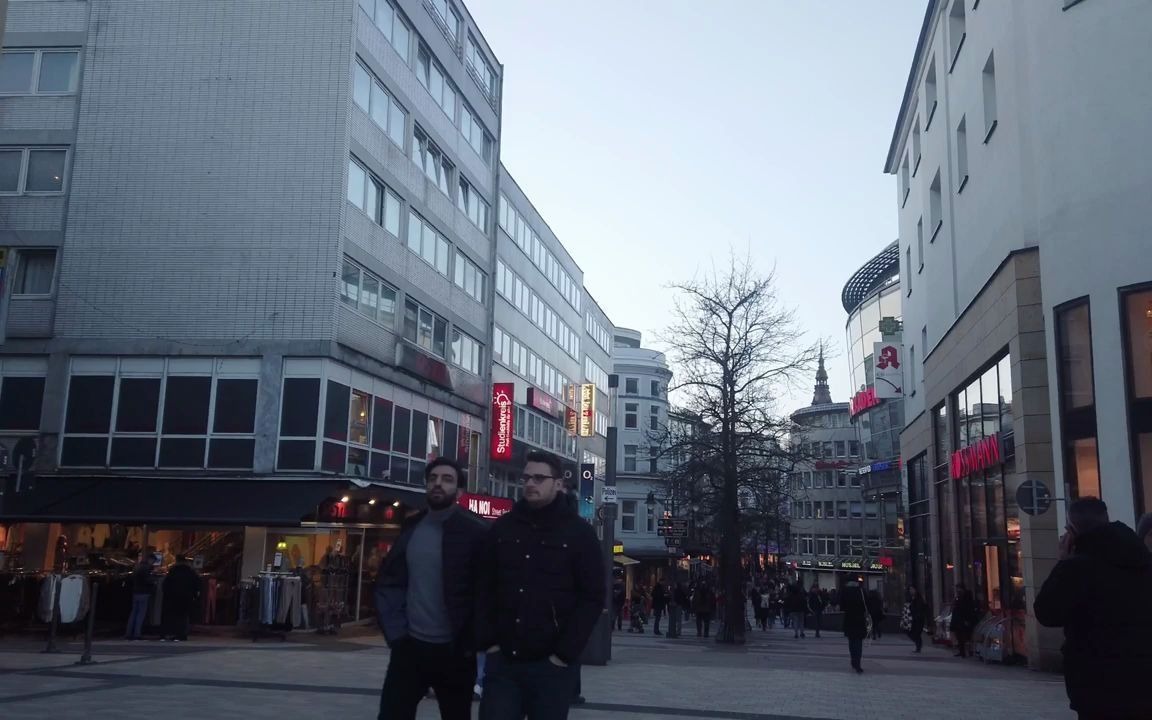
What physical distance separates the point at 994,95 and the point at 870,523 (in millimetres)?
72892

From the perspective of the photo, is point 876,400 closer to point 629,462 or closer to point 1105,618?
point 629,462

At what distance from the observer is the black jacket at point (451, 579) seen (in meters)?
5.55

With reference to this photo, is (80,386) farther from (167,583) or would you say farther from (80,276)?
(167,583)

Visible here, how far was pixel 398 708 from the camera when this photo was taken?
223 inches

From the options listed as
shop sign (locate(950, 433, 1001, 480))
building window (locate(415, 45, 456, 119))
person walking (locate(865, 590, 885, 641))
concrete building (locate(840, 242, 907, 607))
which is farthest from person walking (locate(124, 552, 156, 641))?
concrete building (locate(840, 242, 907, 607))

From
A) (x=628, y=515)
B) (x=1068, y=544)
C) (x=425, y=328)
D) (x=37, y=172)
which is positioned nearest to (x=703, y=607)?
(x=425, y=328)

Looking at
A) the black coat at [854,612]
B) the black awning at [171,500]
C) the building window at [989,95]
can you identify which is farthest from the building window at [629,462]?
the black coat at [854,612]

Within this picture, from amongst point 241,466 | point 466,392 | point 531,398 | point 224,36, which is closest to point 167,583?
point 241,466

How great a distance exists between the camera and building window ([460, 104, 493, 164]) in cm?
3656

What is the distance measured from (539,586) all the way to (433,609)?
0.86 metres

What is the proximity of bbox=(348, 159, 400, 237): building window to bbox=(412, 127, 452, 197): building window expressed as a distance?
2525 mm

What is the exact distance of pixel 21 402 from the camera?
2523 centimetres

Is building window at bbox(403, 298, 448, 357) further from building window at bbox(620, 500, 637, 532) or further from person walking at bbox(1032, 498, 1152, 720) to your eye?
building window at bbox(620, 500, 637, 532)

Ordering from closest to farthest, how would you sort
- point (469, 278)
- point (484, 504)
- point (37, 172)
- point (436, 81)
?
point (37, 172) → point (484, 504) → point (436, 81) → point (469, 278)
